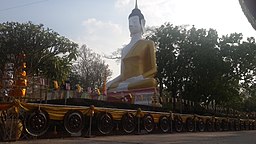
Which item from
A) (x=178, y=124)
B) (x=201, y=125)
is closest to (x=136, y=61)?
(x=201, y=125)

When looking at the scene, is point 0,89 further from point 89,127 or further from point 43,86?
point 89,127

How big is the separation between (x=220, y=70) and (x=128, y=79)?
7470mm

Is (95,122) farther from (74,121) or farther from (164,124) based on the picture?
(164,124)

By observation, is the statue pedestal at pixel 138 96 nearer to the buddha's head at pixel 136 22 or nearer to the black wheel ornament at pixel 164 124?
the black wheel ornament at pixel 164 124

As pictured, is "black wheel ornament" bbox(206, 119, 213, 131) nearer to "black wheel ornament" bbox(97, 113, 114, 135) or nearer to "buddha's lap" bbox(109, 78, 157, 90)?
"buddha's lap" bbox(109, 78, 157, 90)

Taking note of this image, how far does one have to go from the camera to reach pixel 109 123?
999cm

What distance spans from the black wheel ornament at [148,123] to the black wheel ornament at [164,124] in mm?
629

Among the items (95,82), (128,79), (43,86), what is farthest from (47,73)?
(43,86)

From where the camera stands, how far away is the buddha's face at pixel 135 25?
19703 mm

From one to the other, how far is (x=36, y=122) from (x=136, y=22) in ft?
42.3

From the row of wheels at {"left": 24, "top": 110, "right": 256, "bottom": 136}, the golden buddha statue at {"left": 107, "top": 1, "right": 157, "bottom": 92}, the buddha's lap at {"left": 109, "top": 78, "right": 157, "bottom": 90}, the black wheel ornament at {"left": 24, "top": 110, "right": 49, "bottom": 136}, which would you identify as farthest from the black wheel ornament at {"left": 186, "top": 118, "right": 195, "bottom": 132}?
the black wheel ornament at {"left": 24, "top": 110, "right": 49, "bottom": 136}

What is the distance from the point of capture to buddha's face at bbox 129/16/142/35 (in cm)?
Answer: 1970

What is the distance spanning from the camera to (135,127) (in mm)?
11078

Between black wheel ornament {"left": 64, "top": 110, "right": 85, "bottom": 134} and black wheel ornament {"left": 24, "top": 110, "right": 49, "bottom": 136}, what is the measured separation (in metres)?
0.66
